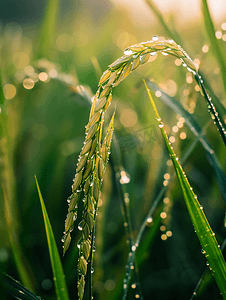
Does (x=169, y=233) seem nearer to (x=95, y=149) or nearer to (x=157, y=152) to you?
(x=157, y=152)

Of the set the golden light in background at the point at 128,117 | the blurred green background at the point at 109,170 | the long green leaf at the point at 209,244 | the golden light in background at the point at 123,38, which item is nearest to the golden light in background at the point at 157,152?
the blurred green background at the point at 109,170

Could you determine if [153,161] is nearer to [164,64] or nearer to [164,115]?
[164,115]

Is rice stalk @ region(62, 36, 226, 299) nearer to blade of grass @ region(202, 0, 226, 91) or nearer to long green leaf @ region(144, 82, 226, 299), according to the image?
long green leaf @ region(144, 82, 226, 299)

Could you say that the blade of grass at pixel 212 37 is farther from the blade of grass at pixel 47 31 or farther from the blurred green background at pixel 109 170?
the blade of grass at pixel 47 31

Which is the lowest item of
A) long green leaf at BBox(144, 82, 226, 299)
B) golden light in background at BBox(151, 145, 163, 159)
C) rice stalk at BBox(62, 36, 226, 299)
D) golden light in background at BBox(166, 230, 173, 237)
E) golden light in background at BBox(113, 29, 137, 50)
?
golden light in background at BBox(166, 230, 173, 237)

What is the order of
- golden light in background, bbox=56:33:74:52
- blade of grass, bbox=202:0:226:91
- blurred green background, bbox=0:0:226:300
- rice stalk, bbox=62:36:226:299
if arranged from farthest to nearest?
golden light in background, bbox=56:33:74:52 < blurred green background, bbox=0:0:226:300 < blade of grass, bbox=202:0:226:91 < rice stalk, bbox=62:36:226:299

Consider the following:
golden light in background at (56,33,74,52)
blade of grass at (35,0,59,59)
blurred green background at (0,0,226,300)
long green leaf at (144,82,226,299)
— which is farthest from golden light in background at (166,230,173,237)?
golden light in background at (56,33,74,52)

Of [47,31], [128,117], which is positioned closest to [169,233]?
[128,117]
